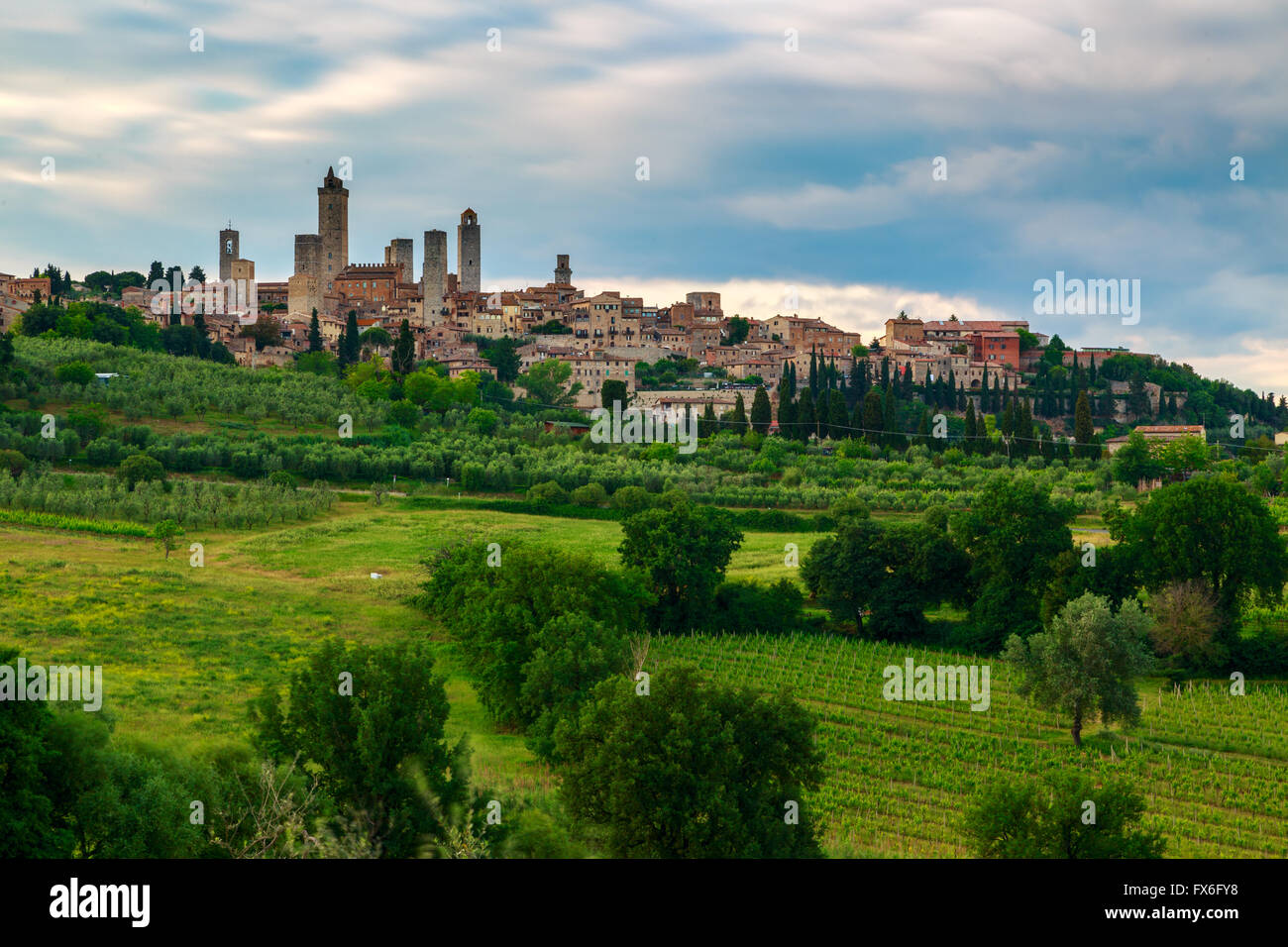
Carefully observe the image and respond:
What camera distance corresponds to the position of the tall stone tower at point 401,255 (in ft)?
425

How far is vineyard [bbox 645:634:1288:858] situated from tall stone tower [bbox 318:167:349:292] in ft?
334

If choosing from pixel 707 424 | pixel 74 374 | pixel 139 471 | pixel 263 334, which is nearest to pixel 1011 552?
pixel 139 471

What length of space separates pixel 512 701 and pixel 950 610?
679 inches

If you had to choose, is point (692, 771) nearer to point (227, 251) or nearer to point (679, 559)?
point (679, 559)

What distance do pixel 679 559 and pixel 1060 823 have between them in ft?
67.5

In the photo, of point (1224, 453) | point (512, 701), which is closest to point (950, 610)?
point (512, 701)

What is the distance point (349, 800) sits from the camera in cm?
1772

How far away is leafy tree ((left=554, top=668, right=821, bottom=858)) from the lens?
650 inches

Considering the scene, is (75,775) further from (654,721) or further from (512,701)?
(512,701)

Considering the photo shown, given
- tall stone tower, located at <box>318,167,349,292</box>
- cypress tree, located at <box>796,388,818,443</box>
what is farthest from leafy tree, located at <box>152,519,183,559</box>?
tall stone tower, located at <box>318,167,349,292</box>

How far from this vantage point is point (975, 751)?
25703 millimetres

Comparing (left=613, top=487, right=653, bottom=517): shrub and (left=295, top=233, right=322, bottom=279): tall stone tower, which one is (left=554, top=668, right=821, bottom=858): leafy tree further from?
(left=295, top=233, right=322, bottom=279): tall stone tower

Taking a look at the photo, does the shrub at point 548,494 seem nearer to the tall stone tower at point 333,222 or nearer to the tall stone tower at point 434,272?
the tall stone tower at point 434,272

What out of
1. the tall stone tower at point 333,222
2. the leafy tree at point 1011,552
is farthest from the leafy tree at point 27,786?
the tall stone tower at point 333,222
